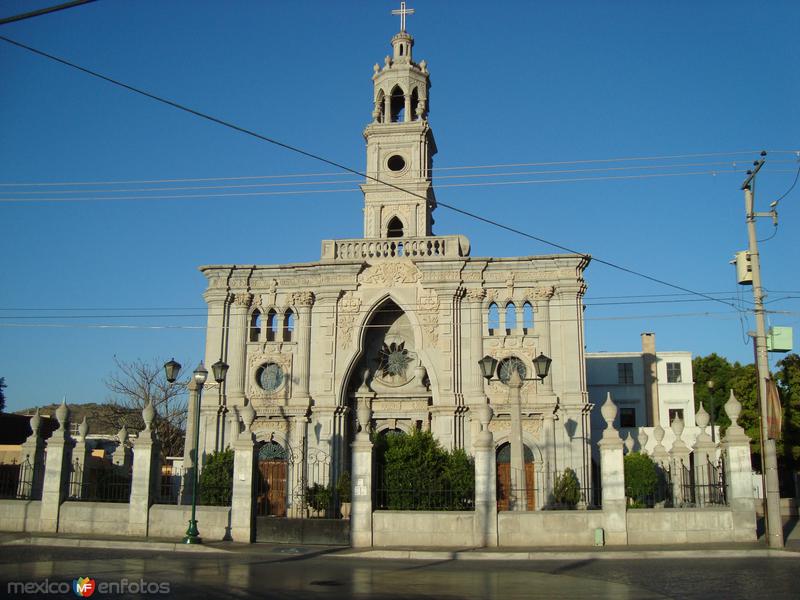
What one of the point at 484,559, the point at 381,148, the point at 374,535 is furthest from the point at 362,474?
the point at 381,148

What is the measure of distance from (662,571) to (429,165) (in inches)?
1036

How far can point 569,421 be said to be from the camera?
31.8 meters

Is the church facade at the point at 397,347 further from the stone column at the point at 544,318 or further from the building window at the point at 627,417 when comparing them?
the building window at the point at 627,417

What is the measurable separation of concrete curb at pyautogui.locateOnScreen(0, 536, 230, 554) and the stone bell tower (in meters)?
19.5

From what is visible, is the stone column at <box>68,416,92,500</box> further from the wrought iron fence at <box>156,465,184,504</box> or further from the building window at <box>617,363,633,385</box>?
the building window at <box>617,363,633,385</box>

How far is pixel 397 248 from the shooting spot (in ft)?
116

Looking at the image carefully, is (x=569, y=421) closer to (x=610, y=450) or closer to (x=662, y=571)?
(x=610, y=450)

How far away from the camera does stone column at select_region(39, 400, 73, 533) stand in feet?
71.8

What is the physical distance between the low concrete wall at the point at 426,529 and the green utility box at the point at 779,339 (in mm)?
9411

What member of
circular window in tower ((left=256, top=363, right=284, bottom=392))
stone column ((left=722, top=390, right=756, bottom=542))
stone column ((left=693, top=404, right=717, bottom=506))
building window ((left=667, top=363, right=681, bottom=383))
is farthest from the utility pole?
building window ((left=667, top=363, right=681, bottom=383))

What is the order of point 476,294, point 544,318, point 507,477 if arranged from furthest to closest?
point 476,294 < point 544,318 < point 507,477

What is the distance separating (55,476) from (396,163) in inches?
875

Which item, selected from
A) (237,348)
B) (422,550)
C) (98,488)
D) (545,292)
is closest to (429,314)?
(545,292)

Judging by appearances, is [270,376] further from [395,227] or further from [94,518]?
[94,518]
